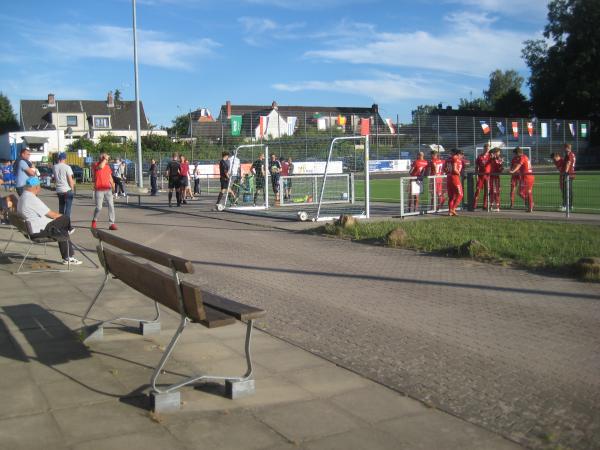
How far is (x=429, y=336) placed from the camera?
6.37 m

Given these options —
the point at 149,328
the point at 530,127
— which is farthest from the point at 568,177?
the point at 530,127

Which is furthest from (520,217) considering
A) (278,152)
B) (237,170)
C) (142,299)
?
Result: (278,152)

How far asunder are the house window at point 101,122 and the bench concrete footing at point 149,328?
85.7 m

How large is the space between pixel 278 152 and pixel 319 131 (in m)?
3.31

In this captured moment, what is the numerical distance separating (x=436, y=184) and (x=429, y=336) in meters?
12.7

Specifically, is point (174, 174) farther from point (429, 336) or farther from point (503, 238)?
point (429, 336)

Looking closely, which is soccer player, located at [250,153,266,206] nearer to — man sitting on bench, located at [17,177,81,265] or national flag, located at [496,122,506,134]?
man sitting on bench, located at [17,177,81,265]

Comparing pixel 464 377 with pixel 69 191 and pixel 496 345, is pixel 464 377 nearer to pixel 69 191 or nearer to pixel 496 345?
pixel 496 345

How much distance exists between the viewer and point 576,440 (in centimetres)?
401

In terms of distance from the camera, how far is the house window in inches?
3418

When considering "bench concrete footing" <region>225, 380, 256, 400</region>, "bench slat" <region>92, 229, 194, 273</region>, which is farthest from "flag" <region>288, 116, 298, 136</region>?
"bench concrete footing" <region>225, 380, 256, 400</region>

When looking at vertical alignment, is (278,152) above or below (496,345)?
above

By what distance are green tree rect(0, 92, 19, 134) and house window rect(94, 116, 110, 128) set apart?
87.9 feet

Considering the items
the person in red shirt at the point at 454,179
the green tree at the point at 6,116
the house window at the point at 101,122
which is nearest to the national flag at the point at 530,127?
the person in red shirt at the point at 454,179
